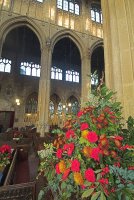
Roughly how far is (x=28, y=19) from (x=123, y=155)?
48.7ft

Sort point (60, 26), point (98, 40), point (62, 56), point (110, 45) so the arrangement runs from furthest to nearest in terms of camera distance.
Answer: point (62, 56), point (98, 40), point (60, 26), point (110, 45)

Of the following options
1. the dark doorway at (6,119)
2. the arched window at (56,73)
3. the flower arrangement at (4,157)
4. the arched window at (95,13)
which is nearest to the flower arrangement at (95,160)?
the flower arrangement at (4,157)

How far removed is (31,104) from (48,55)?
737 cm

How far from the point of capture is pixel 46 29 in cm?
1418

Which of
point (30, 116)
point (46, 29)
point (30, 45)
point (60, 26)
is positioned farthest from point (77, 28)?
point (30, 116)

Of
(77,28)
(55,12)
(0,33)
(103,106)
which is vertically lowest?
(103,106)

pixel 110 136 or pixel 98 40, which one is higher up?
pixel 98 40

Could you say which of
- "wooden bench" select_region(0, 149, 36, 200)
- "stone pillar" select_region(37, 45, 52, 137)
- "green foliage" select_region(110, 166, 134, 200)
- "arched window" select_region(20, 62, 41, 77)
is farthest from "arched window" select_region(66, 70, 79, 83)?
"green foliage" select_region(110, 166, 134, 200)

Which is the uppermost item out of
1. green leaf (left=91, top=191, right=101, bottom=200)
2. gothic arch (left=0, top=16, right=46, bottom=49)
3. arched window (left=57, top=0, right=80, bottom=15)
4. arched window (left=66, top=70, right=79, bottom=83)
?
arched window (left=57, top=0, right=80, bottom=15)

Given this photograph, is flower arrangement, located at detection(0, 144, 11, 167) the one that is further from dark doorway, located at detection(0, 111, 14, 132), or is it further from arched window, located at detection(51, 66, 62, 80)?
arched window, located at detection(51, 66, 62, 80)

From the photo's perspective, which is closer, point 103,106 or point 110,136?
point 110,136

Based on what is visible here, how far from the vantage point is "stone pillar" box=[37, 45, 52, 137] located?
40.4 feet

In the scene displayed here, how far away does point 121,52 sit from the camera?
8.71 ft

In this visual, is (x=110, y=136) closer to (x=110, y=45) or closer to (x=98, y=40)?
(x=110, y=45)
